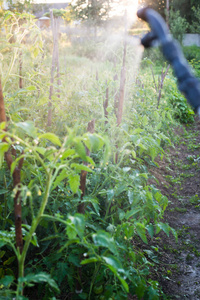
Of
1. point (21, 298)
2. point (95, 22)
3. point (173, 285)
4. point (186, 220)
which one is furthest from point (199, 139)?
point (95, 22)

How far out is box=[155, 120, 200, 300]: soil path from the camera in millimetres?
2297

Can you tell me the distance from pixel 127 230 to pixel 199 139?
4.97 m

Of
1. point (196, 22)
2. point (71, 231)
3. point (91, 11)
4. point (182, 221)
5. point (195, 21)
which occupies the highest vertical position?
point (91, 11)

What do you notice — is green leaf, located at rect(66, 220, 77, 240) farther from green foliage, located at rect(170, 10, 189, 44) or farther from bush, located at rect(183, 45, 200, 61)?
green foliage, located at rect(170, 10, 189, 44)

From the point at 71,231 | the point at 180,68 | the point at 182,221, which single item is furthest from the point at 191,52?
the point at 180,68

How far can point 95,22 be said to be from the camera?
27781 millimetres

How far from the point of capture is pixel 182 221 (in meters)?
3.28

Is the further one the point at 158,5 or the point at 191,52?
the point at 158,5

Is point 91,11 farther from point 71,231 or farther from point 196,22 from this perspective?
point 71,231

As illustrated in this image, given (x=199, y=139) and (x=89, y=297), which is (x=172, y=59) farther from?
(x=199, y=139)

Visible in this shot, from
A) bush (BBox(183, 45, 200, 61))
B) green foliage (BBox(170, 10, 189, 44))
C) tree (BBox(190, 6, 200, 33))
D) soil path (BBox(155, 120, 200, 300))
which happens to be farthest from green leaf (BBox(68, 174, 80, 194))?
tree (BBox(190, 6, 200, 33))

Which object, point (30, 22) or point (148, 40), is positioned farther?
point (30, 22)

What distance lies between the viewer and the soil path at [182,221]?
230 centimetres

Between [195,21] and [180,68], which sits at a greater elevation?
[195,21]
